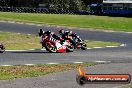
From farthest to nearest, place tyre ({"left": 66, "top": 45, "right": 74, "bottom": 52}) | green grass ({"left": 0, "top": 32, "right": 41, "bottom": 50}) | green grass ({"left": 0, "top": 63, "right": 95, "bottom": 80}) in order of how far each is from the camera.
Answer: green grass ({"left": 0, "top": 32, "right": 41, "bottom": 50}) < tyre ({"left": 66, "top": 45, "right": 74, "bottom": 52}) < green grass ({"left": 0, "top": 63, "right": 95, "bottom": 80})

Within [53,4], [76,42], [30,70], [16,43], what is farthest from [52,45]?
[53,4]

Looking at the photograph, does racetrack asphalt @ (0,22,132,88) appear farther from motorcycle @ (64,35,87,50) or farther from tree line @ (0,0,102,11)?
tree line @ (0,0,102,11)

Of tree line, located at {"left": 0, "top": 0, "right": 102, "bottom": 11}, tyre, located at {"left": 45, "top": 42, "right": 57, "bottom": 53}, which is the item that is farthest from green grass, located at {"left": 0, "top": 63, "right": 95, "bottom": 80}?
tree line, located at {"left": 0, "top": 0, "right": 102, "bottom": 11}

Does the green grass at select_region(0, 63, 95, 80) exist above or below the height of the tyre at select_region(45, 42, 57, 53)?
above

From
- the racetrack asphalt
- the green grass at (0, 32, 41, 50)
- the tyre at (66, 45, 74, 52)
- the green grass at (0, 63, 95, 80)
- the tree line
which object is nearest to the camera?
the racetrack asphalt

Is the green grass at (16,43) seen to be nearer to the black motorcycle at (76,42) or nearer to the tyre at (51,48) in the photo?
the black motorcycle at (76,42)

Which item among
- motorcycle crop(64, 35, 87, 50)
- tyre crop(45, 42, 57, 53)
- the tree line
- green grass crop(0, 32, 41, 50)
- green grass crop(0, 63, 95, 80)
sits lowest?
the tree line

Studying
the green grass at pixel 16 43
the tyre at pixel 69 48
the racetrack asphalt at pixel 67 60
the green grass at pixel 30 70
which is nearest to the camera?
the racetrack asphalt at pixel 67 60

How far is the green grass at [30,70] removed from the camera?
16797 millimetres

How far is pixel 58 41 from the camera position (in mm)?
26750

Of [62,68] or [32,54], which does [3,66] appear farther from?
[32,54]

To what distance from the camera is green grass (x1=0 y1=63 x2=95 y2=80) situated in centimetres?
1680

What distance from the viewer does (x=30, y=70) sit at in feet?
59.9

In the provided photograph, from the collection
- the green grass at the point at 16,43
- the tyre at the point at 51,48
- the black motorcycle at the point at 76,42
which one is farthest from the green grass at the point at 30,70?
the green grass at the point at 16,43
